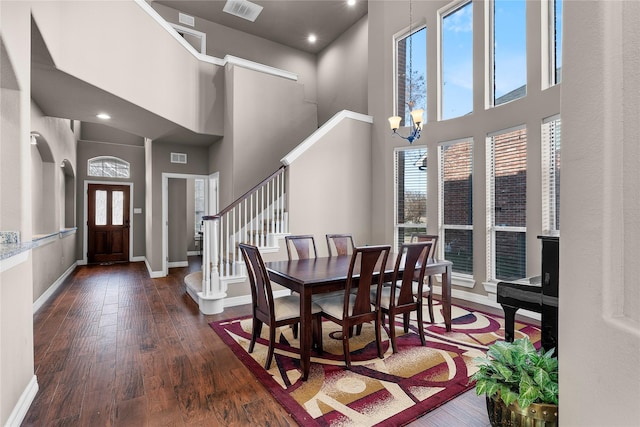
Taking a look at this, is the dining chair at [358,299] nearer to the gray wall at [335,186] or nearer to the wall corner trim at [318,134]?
the gray wall at [335,186]

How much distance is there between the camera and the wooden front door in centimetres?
851

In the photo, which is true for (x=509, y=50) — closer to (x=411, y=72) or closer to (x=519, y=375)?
(x=411, y=72)

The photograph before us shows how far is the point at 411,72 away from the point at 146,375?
5.74 m

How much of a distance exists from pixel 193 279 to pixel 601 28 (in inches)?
222

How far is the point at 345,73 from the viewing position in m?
7.62

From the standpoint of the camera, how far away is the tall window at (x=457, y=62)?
4.84 metres

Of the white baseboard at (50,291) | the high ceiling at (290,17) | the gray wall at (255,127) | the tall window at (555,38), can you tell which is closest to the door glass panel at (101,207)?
the white baseboard at (50,291)

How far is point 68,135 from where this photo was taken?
6918 millimetres

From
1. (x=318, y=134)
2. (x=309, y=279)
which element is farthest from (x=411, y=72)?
(x=309, y=279)

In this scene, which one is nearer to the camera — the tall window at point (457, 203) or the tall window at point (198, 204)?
the tall window at point (457, 203)

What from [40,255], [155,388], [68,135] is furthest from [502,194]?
[68,135]

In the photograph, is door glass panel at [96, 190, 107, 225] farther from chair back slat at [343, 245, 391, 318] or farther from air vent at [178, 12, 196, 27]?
chair back slat at [343, 245, 391, 318]

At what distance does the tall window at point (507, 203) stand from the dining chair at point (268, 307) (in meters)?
2.94

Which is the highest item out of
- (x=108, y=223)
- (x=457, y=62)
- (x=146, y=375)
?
(x=457, y=62)
